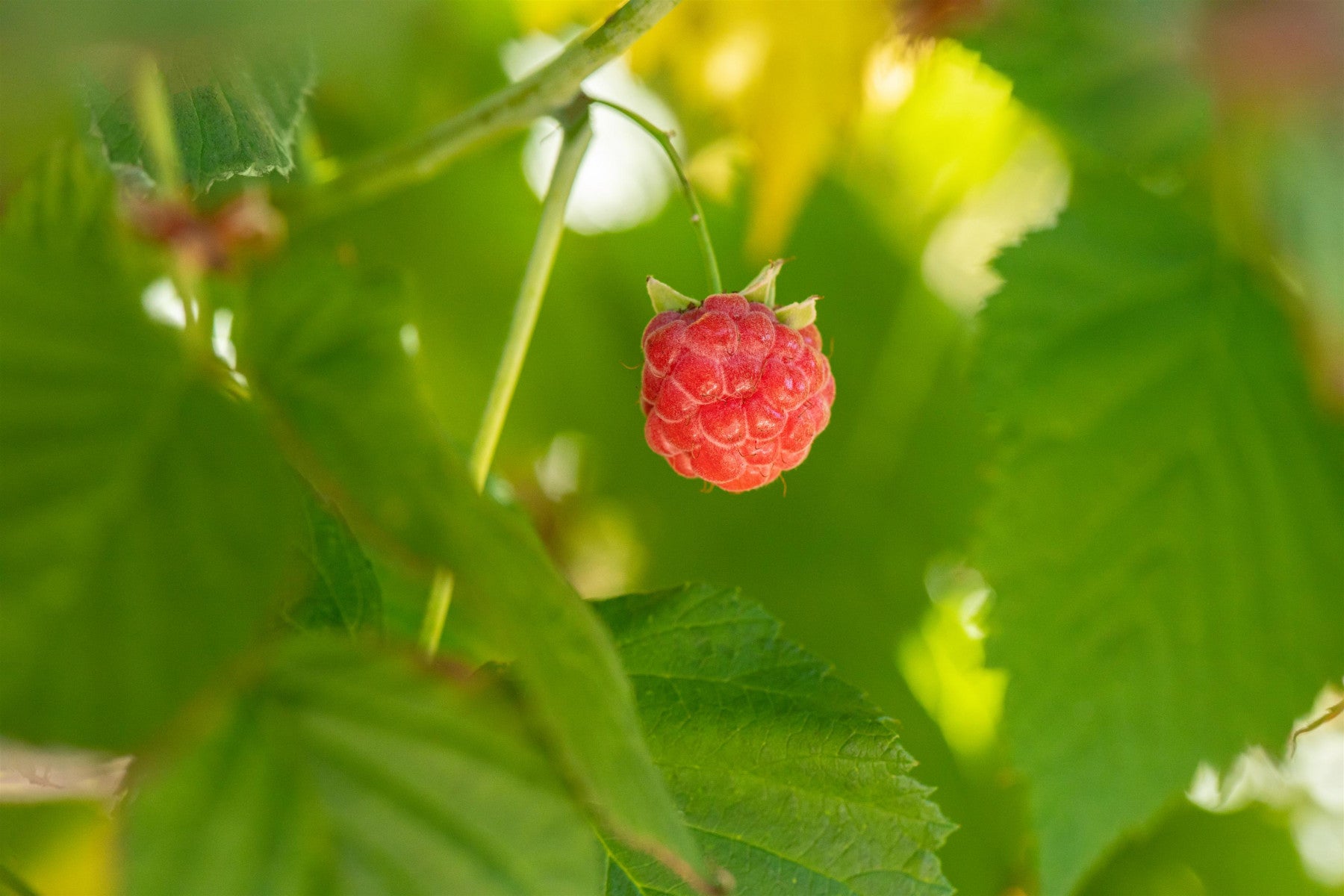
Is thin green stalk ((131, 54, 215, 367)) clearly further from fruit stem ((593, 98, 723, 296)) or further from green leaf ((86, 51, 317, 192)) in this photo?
fruit stem ((593, 98, 723, 296))

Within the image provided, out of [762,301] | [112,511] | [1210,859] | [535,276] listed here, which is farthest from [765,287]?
[1210,859]

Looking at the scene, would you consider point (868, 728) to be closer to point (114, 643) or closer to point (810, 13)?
point (114, 643)

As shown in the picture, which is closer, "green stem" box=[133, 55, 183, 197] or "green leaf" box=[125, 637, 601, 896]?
"green leaf" box=[125, 637, 601, 896]

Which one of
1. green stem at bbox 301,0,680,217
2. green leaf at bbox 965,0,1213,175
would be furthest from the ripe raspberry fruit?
green leaf at bbox 965,0,1213,175

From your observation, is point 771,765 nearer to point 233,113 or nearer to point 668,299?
point 668,299

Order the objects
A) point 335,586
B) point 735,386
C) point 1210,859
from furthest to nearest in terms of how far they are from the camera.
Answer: point 1210,859, point 735,386, point 335,586

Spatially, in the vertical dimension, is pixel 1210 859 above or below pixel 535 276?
below

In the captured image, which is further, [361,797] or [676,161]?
[676,161]

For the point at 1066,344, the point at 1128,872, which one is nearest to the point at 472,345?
the point at 1066,344
